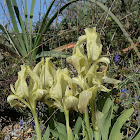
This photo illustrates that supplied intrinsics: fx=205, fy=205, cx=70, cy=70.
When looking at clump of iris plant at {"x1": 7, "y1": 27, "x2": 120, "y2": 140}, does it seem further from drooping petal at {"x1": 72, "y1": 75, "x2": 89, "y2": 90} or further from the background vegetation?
the background vegetation

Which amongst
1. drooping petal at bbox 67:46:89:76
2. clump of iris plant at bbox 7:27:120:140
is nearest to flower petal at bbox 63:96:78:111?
clump of iris plant at bbox 7:27:120:140

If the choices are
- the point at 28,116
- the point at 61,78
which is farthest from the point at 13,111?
the point at 61,78

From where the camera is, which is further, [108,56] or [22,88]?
[108,56]

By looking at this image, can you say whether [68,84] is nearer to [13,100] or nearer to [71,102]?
[71,102]

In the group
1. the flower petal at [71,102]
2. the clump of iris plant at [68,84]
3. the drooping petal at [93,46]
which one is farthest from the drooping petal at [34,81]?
the drooping petal at [93,46]

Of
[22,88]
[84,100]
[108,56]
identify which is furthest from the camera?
[108,56]

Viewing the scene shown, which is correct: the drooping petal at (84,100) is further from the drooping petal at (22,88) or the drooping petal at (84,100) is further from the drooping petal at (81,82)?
the drooping petal at (22,88)

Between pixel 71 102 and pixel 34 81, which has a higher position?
pixel 34 81

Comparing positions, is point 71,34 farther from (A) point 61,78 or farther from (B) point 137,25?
(A) point 61,78

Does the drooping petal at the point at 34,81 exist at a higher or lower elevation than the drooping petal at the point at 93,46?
lower

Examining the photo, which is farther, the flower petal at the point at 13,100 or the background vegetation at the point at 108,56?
the background vegetation at the point at 108,56

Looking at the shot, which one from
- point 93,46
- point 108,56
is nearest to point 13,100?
point 93,46

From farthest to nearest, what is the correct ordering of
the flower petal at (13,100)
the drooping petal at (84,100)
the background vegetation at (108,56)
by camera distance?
the background vegetation at (108,56), the flower petal at (13,100), the drooping petal at (84,100)

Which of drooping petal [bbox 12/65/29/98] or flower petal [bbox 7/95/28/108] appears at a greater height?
drooping petal [bbox 12/65/29/98]
